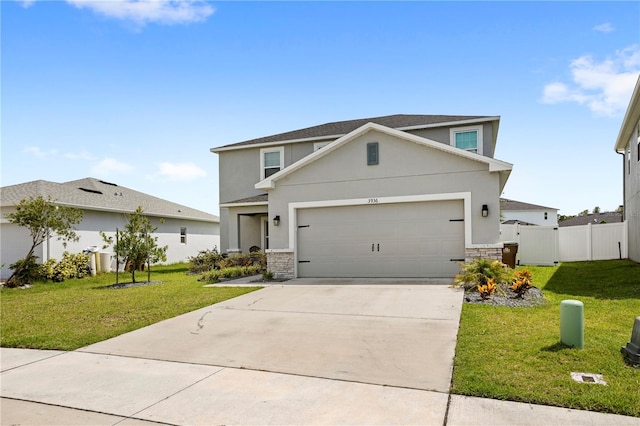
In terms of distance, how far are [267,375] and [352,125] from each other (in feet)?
52.8

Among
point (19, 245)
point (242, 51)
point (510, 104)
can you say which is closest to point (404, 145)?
point (510, 104)

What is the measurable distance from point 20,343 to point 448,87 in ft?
46.6

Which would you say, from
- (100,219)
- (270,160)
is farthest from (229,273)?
(100,219)

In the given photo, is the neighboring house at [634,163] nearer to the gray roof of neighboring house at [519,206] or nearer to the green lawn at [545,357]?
the green lawn at [545,357]

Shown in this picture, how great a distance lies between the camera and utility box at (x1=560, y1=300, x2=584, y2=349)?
5.39m

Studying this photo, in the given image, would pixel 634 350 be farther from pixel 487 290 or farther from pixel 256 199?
pixel 256 199

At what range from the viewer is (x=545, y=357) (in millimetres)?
5160

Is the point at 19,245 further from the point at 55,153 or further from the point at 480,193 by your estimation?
the point at 480,193

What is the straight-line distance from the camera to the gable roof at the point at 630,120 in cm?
1306

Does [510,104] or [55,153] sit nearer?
[510,104]

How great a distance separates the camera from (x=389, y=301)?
9.34m

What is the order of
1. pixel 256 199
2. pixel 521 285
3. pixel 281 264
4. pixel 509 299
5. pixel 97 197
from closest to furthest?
pixel 509 299, pixel 521 285, pixel 281 264, pixel 256 199, pixel 97 197

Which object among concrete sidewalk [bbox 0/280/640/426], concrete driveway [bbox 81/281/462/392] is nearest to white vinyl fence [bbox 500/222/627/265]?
concrete driveway [bbox 81/281/462/392]

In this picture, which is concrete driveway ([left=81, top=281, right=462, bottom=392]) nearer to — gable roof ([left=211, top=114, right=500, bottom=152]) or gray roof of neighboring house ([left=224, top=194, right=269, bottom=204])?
gray roof of neighboring house ([left=224, top=194, right=269, bottom=204])
